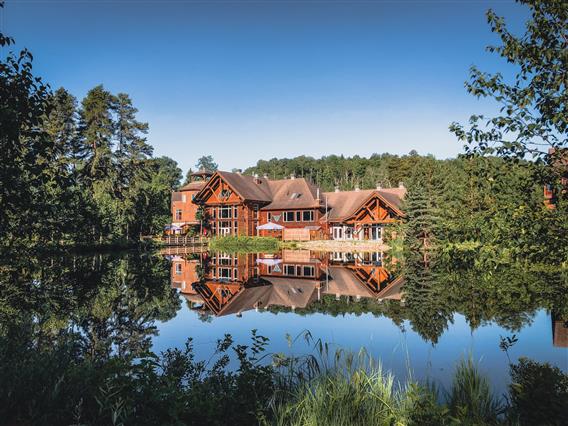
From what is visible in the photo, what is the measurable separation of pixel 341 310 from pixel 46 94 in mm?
10850

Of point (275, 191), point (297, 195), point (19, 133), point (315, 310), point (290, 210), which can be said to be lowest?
point (315, 310)

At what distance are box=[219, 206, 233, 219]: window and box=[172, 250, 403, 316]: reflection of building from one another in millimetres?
17248

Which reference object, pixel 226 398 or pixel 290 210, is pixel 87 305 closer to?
pixel 226 398

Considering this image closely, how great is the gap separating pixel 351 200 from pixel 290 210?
20.5 feet

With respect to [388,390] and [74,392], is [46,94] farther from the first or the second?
[388,390]

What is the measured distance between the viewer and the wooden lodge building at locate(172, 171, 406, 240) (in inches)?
1644

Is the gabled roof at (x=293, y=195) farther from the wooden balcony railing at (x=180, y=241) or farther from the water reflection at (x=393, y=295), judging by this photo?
the water reflection at (x=393, y=295)

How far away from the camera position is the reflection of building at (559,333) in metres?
9.47

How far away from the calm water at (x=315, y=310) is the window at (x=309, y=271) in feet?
1.47

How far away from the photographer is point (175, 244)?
4019cm

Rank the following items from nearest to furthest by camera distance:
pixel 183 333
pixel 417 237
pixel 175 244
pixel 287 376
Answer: pixel 287 376
pixel 183 333
pixel 417 237
pixel 175 244

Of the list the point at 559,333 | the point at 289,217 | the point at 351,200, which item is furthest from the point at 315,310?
the point at 351,200

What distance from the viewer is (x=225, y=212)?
45438mm

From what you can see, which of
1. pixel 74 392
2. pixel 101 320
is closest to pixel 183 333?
pixel 101 320
